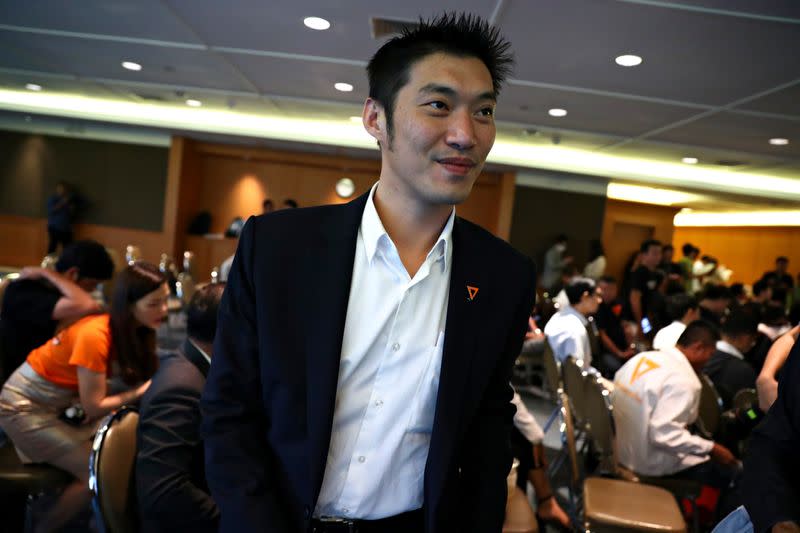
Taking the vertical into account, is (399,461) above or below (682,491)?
above

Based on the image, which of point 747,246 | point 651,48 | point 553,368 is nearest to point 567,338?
point 553,368

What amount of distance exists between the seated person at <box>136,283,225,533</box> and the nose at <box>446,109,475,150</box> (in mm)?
1075

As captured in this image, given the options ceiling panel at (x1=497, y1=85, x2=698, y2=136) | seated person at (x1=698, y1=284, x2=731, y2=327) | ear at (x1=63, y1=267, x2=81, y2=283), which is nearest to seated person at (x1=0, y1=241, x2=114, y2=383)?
ear at (x1=63, y1=267, x2=81, y2=283)

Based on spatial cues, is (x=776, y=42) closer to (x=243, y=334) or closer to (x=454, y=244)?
(x=454, y=244)

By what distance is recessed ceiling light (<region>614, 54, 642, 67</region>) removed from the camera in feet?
15.3

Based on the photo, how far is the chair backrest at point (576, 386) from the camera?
3251mm

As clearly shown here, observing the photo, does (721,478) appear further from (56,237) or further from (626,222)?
(56,237)

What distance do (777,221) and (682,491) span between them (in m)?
14.9

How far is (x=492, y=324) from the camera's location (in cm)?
112

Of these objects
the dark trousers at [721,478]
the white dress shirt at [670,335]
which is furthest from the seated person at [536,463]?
the white dress shirt at [670,335]

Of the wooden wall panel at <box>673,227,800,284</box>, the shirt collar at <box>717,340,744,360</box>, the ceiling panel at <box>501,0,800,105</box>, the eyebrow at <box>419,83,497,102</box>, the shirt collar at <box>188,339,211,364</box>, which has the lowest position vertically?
the shirt collar at <box>717,340,744,360</box>

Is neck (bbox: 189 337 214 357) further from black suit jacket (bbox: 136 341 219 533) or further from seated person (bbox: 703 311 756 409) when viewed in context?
seated person (bbox: 703 311 756 409)

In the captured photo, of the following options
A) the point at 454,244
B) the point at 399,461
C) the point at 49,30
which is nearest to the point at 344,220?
the point at 454,244

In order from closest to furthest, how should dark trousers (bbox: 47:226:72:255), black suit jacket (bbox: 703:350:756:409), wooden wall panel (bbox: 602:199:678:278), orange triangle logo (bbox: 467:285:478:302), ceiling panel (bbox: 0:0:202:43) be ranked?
orange triangle logo (bbox: 467:285:478:302)
black suit jacket (bbox: 703:350:756:409)
ceiling panel (bbox: 0:0:202:43)
dark trousers (bbox: 47:226:72:255)
wooden wall panel (bbox: 602:199:678:278)
